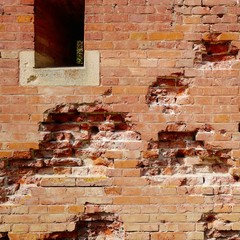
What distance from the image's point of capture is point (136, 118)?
3.03m

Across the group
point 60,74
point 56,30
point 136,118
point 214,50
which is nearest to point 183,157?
point 136,118

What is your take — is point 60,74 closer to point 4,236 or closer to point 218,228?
point 4,236

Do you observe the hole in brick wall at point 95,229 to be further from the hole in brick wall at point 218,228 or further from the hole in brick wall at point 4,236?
the hole in brick wall at point 218,228

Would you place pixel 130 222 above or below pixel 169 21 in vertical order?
below

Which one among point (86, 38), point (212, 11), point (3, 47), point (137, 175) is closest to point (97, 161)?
point (137, 175)

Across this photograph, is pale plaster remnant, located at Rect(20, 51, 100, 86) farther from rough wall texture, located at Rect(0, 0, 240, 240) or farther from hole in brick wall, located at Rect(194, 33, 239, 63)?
hole in brick wall, located at Rect(194, 33, 239, 63)

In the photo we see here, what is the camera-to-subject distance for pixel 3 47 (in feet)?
9.90

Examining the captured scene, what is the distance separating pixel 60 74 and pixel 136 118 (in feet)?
2.67

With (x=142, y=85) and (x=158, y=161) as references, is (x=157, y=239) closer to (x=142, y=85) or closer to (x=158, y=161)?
(x=158, y=161)

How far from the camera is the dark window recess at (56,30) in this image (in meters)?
3.16

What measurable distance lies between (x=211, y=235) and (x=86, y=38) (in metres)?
2.16

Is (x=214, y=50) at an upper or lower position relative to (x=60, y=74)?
upper

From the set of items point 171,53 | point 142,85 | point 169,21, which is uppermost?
point 169,21

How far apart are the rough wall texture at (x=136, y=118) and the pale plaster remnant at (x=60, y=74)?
6cm
